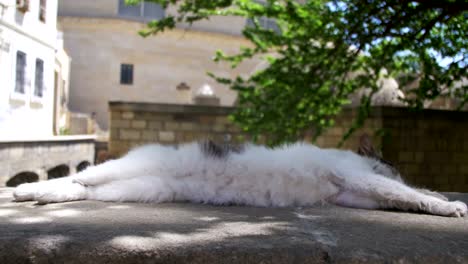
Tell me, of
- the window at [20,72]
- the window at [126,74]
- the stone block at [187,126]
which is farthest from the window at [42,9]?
the window at [126,74]

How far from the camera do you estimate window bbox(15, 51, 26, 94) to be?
10266mm

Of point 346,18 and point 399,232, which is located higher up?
point 346,18

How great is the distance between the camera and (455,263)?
1.53 meters

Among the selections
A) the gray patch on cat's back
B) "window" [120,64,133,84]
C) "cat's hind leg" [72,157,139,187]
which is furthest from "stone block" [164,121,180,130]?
"window" [120,64,133,84]

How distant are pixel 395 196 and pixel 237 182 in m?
0.99

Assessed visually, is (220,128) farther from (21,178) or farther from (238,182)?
(238,182)

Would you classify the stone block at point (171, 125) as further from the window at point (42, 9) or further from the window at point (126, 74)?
the window at point (126, 74)

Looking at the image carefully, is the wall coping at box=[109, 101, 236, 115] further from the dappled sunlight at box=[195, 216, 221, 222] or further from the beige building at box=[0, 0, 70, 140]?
the dappled sunlight at box=[195, 216, 221, 222]

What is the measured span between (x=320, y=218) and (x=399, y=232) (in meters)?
0.43

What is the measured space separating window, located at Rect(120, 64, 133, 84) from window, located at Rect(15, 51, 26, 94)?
16.0m

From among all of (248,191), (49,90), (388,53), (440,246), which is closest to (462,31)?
(388,53)

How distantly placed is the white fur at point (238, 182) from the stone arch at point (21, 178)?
27.8ft

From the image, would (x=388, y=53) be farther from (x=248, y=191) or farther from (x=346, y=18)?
(x=248, y=191)

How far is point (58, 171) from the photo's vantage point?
13.4 meters
